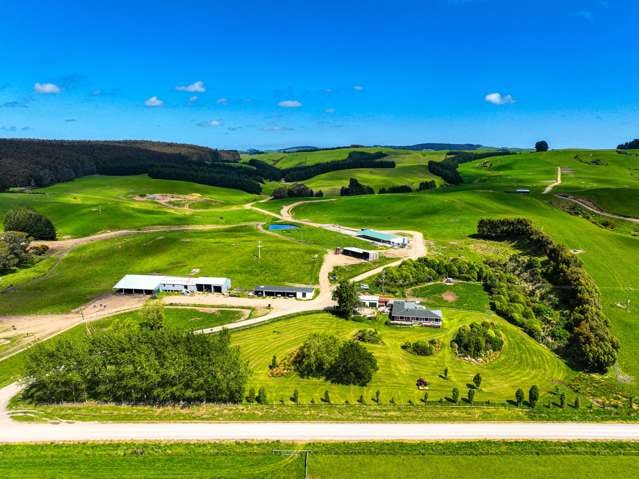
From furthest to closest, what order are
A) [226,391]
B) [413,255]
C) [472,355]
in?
[413,255] → [472,355] → [226,391]

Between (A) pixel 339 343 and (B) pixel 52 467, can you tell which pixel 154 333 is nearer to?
(B) pixel 52 467

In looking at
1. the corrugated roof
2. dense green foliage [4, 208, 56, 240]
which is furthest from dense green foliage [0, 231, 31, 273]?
the corrugated roof

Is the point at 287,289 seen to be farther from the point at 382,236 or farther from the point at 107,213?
the point at 107,213

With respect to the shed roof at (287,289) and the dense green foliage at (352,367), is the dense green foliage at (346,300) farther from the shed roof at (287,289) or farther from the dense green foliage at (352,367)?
the dense green foliage at (352,367)

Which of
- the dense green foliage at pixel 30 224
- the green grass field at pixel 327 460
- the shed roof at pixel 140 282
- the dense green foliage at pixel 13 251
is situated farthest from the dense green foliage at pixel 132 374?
the dense green foliage at pixel 30 224

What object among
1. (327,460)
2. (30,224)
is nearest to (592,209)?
(327,460)

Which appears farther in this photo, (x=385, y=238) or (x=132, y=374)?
(x=385, y=238)

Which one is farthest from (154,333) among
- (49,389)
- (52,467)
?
(52,467)
